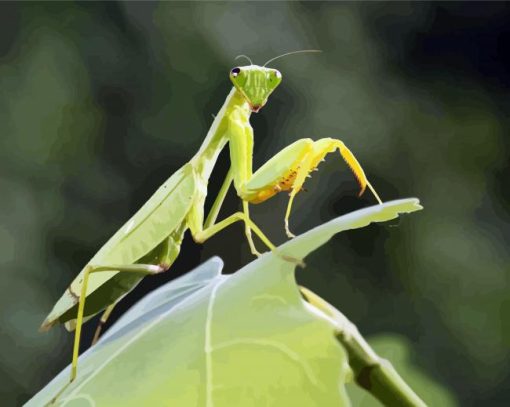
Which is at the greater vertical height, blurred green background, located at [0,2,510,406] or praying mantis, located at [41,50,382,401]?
praying mantis, located at [41,50,382,401]

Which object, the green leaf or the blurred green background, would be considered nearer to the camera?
the green leaf

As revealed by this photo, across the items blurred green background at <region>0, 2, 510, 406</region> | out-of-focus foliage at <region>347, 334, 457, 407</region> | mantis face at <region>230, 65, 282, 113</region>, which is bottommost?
blurred green background at <region>0, 2, 510, 406</region>

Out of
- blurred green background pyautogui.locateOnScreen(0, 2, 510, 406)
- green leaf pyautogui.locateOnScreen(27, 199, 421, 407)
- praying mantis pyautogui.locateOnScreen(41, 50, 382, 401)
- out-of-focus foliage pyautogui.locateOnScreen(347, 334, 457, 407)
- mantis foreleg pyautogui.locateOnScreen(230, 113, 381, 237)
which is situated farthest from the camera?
blurred green background pyautogui.locateOnScreen(0, 2, 510, 406)

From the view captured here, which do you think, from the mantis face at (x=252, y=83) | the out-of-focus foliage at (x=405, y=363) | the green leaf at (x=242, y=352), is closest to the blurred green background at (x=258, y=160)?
the out-of-focus foliage at (x=405, y=363)

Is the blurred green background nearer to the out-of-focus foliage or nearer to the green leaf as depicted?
the out-of-focus foliage

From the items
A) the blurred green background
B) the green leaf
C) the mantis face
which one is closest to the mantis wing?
the mantis face

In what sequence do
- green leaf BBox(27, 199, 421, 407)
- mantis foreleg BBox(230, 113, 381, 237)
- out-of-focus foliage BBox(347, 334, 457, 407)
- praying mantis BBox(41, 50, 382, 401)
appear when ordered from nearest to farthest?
green leaf BBox(27, 199, 421, 407)
mantis foreleg BBox(230, 113, 381, 237)
praying mantis BBox(41, 50, 382, 401)
out-of-focus foliage BBox(347, 334, 457, 407)
